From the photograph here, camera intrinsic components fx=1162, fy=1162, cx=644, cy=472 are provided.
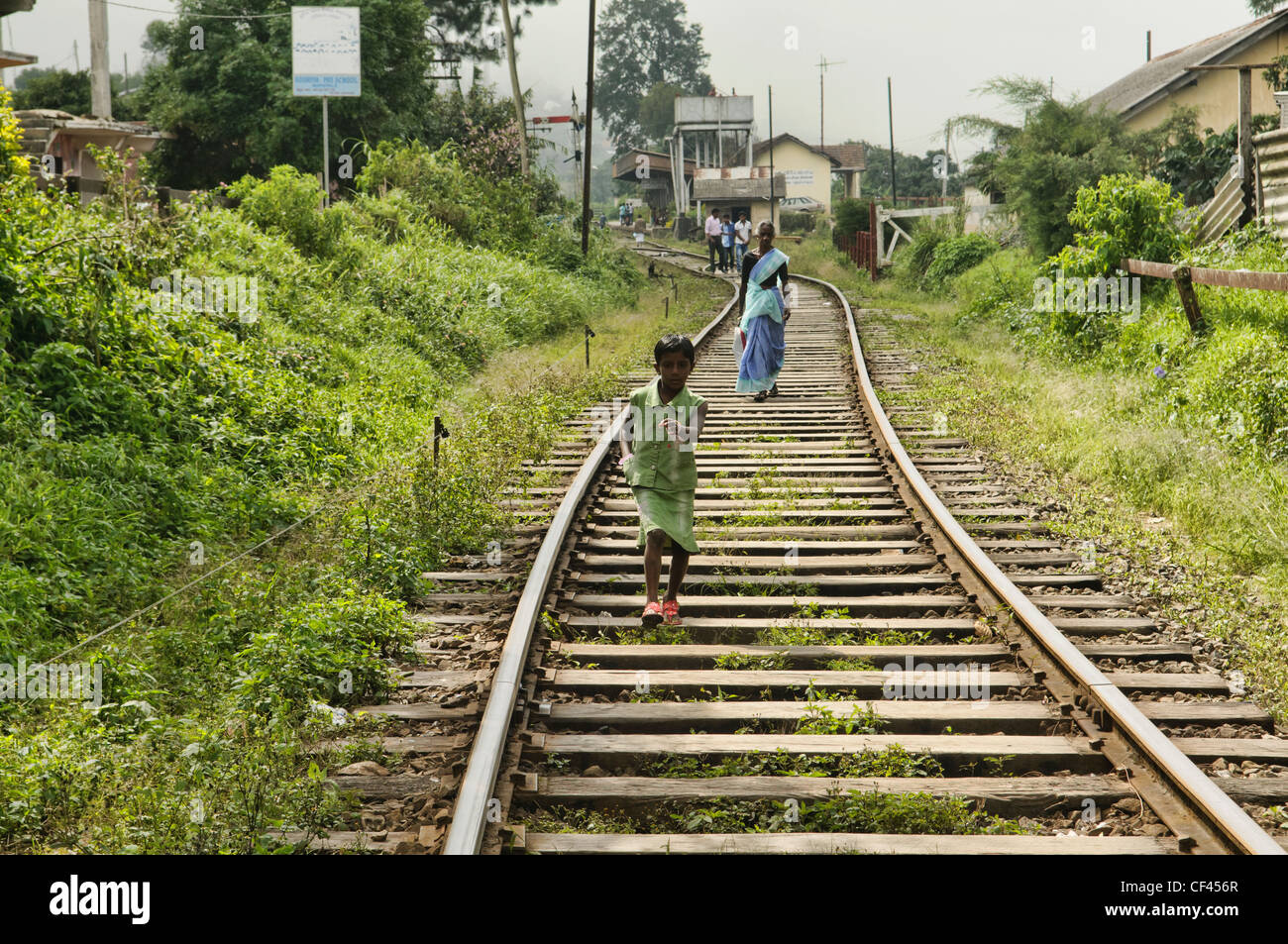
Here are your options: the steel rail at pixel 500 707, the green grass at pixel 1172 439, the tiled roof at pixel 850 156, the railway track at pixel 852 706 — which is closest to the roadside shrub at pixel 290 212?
the green grass at pixel 1172 439

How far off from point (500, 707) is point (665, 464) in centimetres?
194

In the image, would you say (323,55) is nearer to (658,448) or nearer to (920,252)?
(920,252)

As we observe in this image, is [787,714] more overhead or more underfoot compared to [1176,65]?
more underfoot

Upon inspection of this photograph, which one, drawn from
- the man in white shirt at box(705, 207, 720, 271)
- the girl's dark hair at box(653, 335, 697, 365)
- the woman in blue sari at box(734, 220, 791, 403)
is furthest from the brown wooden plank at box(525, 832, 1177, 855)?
the man in white shirt at box(705, 207, 720, 271)

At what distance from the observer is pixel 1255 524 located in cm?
728

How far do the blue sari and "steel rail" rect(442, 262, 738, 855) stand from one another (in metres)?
5.12

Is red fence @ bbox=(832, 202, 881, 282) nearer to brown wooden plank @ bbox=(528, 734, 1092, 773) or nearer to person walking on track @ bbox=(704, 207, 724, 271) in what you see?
person walking on track @ bbox=(704, 207, 724, 271)

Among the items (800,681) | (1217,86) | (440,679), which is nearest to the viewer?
(800,681)

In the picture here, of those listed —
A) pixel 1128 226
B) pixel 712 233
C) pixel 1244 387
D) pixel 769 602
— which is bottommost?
pixel 769 602

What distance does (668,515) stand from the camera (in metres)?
6.05

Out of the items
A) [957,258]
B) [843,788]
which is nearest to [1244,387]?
[843,788]

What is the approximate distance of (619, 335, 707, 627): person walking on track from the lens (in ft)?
19.5
